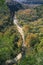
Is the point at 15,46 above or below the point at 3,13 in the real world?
below

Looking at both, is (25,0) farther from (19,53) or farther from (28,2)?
(19,53)

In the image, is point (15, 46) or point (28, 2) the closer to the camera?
point (15, 46)

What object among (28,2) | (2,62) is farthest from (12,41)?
(28,2)

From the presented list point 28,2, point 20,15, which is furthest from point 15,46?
point 28,2

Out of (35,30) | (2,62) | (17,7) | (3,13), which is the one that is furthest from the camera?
(17,7)

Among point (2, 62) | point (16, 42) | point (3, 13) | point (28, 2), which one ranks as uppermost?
point (28, 2)

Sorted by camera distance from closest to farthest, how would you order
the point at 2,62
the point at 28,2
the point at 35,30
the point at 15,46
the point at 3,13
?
the point at 2,62, the point at 15,46, the point at 35,30, the point at 3,13, the point at 28,2

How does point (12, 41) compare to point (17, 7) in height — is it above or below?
below

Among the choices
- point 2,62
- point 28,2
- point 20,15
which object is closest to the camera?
point 2,62

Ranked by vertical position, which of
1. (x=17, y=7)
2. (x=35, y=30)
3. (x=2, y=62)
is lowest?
(x=2, y=62)

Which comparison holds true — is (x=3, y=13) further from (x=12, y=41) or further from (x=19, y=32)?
(x=12, y=41)
